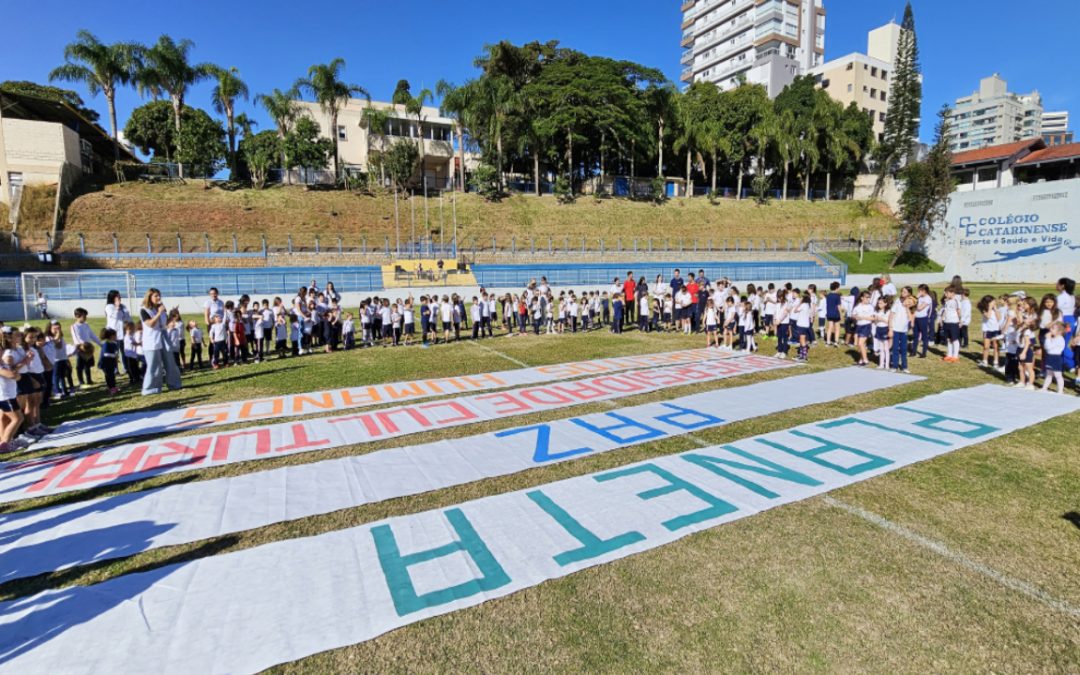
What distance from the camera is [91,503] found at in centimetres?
525

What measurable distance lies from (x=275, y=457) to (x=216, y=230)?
39.0m

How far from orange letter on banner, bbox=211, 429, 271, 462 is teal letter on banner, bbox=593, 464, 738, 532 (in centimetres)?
447

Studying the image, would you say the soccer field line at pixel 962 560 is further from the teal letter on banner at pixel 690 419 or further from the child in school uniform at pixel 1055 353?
the child in school uniform at pixel 1055 353

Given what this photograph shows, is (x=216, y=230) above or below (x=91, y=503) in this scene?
above

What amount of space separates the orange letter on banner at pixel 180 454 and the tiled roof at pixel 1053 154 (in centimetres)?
5953

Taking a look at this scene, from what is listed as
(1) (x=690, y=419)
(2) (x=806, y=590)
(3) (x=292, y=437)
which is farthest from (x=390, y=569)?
(1) (x=690, y=419)

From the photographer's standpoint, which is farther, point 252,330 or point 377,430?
point 252,330

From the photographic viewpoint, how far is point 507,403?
867 centimetres

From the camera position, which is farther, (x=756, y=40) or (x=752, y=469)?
(x=756, y=40)

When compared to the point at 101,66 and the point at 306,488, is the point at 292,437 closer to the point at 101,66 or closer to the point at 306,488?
the point at 306,488

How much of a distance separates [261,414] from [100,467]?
2.30 metres

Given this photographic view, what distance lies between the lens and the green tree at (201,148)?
4222 cm

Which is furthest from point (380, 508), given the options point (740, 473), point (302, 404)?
point (302, 404)

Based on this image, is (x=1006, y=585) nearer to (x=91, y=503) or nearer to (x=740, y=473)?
(x=740, y=473)
